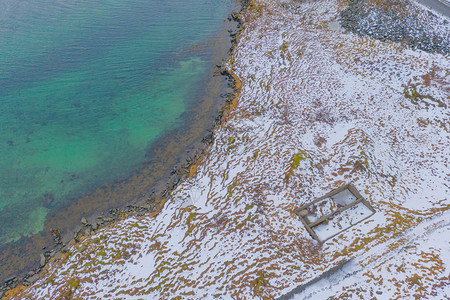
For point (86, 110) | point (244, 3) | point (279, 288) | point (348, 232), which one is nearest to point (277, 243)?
point (279, 288)

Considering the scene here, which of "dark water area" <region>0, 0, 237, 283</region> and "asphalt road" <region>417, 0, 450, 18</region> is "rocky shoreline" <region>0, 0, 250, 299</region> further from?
"asphalt road" <region>417, 0, 450, 18</region>

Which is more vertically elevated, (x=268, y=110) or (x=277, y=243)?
(x=268, y=110)

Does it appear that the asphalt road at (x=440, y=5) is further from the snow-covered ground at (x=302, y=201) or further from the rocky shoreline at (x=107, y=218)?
the rocky shoreline at (x=107, y=218)

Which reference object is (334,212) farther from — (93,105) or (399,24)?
(399,24)

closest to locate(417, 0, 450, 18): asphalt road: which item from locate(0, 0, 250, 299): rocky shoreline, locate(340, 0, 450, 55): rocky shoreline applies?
locate(340, 0, 450, 55): rocky shoreline

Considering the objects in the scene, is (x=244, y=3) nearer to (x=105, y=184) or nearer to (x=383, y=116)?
(x=383, y=116)

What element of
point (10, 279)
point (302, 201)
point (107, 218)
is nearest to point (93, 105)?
point (107, 218)
